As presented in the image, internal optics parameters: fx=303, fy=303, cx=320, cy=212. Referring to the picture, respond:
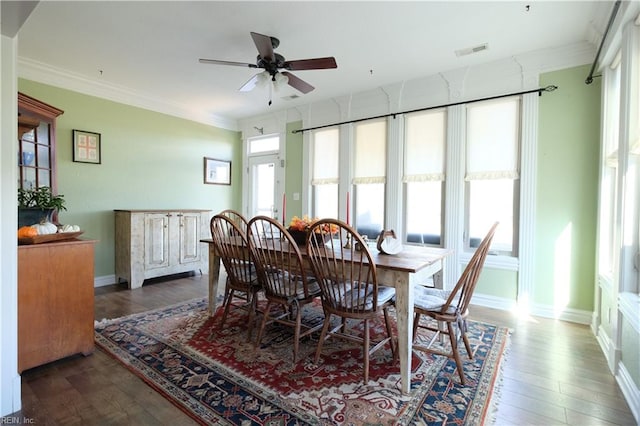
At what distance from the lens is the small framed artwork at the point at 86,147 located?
12.8 feet

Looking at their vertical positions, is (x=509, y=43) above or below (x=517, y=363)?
above

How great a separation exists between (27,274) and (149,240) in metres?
2.31

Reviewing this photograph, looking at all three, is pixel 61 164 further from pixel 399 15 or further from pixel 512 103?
pixel 512 103

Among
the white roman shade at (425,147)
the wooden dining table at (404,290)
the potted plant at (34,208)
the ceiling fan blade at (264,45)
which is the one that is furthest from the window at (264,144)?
the wooden dining table at (404,290)

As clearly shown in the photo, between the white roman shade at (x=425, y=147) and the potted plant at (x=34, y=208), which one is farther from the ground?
the white roman shade at (x=425, y=147)

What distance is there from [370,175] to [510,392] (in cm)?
301

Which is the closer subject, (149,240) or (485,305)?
(485,305)

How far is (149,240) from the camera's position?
4172 millimetres

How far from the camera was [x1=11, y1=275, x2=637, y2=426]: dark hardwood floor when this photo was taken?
1.60 meters

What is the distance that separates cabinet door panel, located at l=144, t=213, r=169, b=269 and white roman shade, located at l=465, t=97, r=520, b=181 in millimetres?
4083

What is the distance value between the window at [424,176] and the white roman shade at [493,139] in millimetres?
324

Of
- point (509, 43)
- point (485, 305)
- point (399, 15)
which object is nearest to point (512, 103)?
point (509, 43)

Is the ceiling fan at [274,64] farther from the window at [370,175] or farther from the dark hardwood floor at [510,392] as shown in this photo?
the dark hardwood floor at [510,392]

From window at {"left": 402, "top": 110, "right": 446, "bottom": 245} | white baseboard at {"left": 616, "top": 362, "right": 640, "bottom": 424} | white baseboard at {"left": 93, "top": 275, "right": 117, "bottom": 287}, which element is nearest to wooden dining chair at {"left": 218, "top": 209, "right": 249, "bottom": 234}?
white baseboard at {"left": 93, "top": 275, "right": 117, "bottom": 287}
